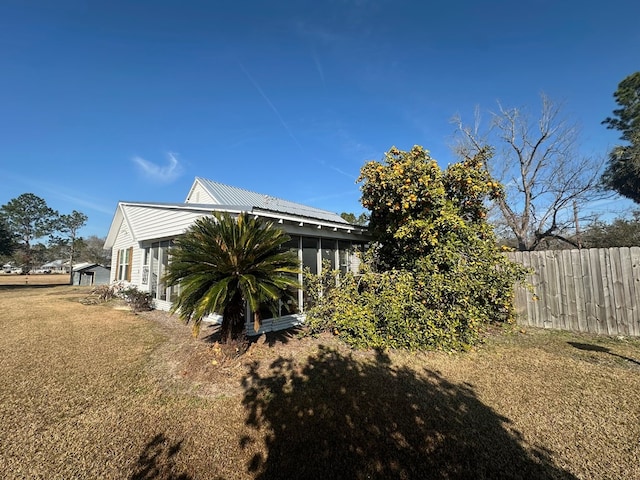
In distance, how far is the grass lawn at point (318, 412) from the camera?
2.54 meters

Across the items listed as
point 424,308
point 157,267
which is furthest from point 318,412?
point 157,267

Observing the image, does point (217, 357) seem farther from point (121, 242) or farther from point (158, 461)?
point (121, 242)

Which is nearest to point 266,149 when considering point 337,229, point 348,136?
point 348,136

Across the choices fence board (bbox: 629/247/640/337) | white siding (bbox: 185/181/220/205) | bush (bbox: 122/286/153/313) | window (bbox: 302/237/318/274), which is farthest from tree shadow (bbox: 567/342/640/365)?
bush (bbox: 122/286/153/313)

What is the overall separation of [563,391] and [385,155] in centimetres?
590

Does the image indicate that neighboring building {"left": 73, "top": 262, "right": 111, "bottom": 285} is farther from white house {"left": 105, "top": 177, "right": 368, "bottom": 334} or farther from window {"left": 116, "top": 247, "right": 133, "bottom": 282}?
white house {"left": 105, "top": 177, "right": 368, "bottom": 334}

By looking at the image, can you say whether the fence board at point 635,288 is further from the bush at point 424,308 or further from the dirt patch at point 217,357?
the dirt patch at point 217,357

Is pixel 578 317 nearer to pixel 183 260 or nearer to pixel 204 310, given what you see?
pixel 204 310

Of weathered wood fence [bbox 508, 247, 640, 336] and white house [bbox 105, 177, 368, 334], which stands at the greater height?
white house [bbox 105, 177, 368, 334]

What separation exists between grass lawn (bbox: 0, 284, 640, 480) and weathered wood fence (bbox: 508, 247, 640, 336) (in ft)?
2.14

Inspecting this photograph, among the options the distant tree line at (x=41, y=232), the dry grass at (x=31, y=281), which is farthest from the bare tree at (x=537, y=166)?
the distant tree line at (x=41, y=232)

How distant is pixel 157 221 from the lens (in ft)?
32.1

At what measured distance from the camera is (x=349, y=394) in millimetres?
3846

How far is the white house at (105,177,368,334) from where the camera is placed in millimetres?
7152
